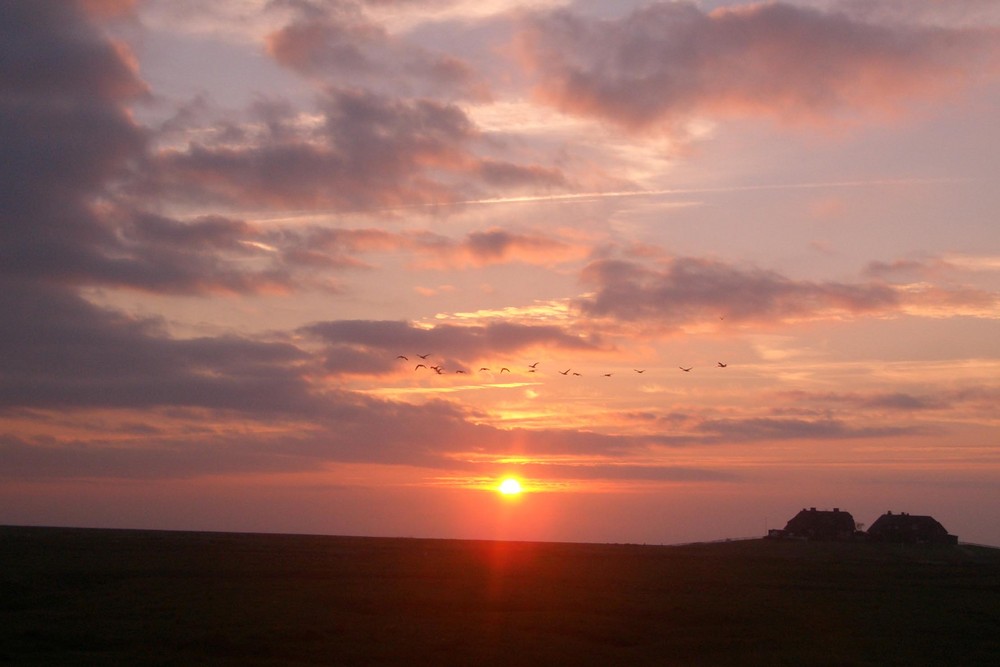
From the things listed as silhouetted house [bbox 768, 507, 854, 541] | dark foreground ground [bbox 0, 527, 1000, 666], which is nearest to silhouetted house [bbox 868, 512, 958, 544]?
silhouetted house [bbox 768, 507, 854, 541]

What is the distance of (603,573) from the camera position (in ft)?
202

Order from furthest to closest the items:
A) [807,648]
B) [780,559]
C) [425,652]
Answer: [780,559]
[807,648]
[425,652]

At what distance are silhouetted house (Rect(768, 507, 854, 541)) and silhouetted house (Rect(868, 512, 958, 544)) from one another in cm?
323

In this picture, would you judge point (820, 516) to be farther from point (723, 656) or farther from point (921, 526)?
point (723, 656)

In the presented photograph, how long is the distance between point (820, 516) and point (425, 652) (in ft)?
301

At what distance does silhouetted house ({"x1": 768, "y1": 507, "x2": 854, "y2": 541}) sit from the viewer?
112000 millimetres

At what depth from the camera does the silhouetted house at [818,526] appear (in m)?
112

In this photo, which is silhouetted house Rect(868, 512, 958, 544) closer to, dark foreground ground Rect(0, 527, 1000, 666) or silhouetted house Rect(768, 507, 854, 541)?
silhouetted house Rect(768, 507, 854, 541)

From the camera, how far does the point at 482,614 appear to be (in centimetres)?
4012

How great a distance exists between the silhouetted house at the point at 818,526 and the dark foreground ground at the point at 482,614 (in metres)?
43.9

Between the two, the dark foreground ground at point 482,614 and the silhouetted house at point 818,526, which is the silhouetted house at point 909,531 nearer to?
the silhouetted house at point 818,526

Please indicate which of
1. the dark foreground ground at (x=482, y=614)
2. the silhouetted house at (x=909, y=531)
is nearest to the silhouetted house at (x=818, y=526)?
the silhouetted house at (x=909, y=531)

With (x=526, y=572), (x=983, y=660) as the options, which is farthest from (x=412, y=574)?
(x=983, y=660)

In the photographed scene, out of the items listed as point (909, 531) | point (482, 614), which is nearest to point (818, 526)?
point (909, 531)
